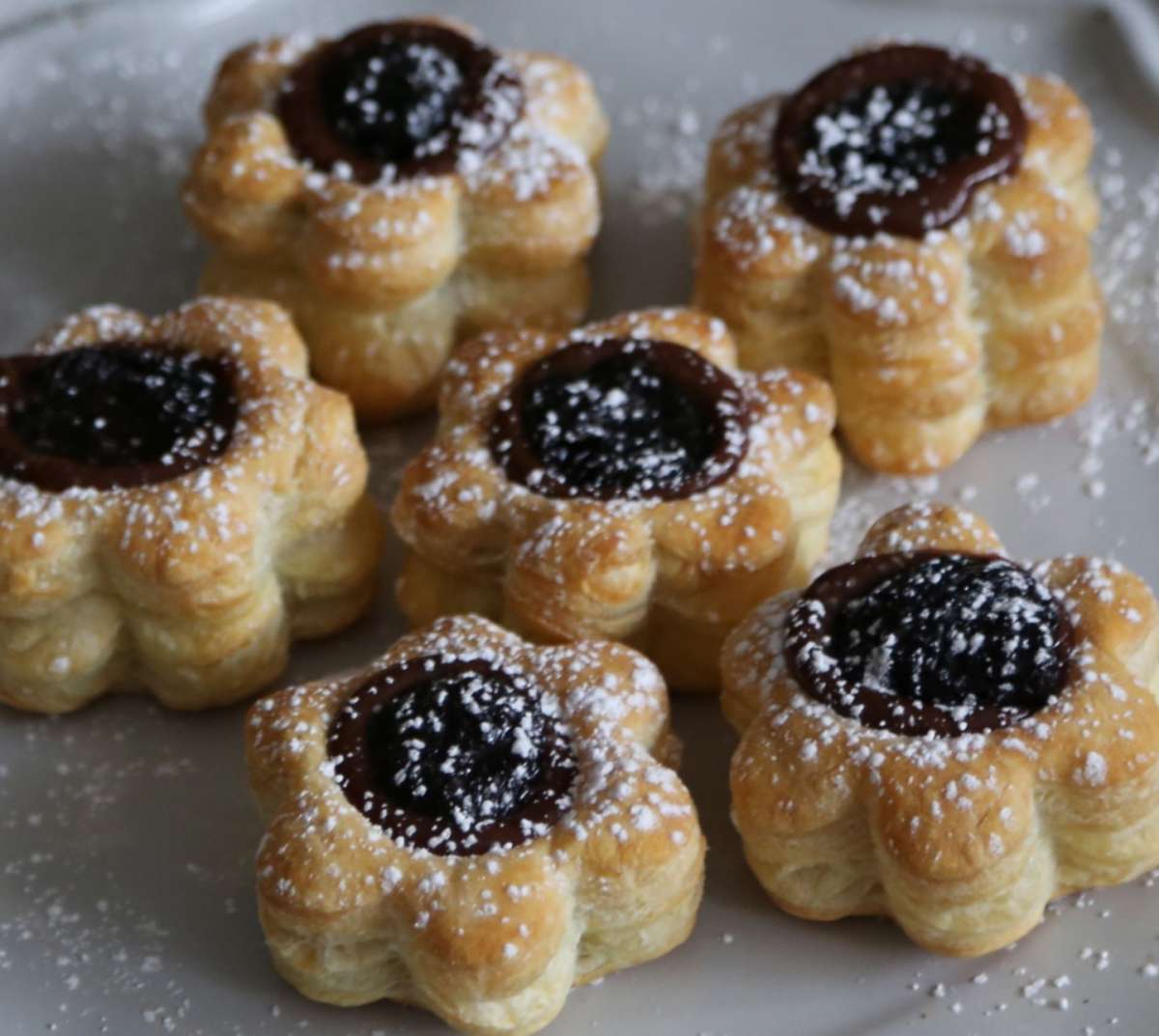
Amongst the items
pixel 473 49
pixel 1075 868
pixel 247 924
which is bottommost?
pixel 247 924

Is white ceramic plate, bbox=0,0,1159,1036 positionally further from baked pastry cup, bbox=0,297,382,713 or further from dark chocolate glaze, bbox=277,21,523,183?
dark chocolate glaze, bbox=277,21,523,183

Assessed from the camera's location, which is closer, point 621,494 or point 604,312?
point 621,494

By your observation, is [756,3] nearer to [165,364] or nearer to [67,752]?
[165,364]

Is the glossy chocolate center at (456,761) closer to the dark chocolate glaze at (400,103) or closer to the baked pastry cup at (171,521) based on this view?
the baked pastry cup at (171,521)

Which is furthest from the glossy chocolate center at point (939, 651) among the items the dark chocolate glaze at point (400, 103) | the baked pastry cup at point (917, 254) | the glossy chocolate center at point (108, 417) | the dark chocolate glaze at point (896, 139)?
the dark chocolate glaze at point (400, 103)

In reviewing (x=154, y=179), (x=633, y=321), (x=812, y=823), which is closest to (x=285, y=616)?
(x=633, y=321)

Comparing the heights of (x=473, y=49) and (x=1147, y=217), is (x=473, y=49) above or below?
above

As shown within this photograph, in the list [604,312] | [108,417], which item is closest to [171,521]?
[108,417]

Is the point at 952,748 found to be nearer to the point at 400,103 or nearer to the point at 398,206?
the point at 398,206
